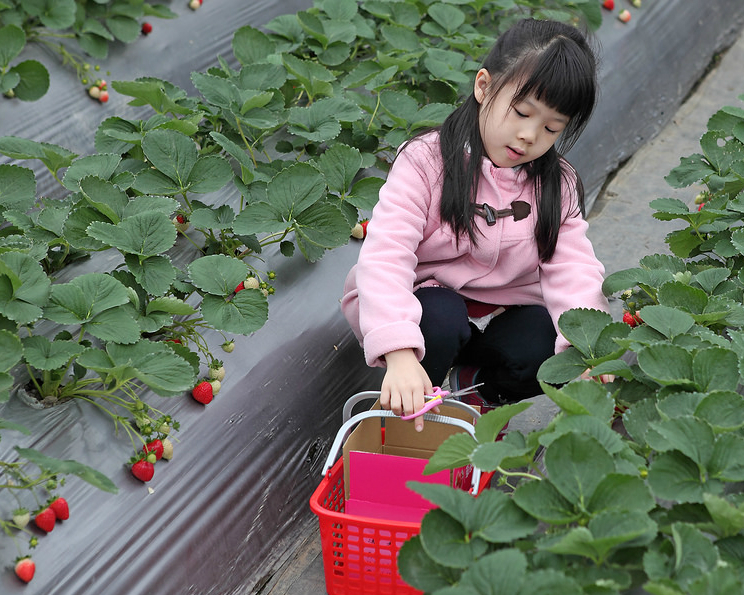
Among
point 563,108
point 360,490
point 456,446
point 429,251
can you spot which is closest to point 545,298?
point 429,251

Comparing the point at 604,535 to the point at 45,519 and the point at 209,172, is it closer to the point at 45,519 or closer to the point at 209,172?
the point at 45,519

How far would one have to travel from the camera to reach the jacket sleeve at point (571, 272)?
1765 mm

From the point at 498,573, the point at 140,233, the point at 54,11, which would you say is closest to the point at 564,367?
the point at 498,573

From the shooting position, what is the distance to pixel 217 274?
1.67m

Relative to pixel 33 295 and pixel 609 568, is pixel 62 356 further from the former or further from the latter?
pixel 609 568

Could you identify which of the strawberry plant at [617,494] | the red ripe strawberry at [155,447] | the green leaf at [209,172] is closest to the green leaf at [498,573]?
the strawberry plant at [617,494]

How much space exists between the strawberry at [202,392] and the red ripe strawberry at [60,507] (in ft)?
1.12

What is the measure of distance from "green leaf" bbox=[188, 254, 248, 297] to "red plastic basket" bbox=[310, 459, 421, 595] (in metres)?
0.38

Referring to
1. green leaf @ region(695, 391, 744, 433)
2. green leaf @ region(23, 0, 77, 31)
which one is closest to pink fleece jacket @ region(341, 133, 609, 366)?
green leaf @ region(695, 391, 744, 433)

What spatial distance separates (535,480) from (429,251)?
2.63ft

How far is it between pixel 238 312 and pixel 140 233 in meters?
0.23

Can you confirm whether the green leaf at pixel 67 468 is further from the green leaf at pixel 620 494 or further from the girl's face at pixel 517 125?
the girl's face at pixel 517 125

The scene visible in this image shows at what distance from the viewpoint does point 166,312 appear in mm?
1638

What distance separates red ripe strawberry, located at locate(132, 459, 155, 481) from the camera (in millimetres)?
1514
